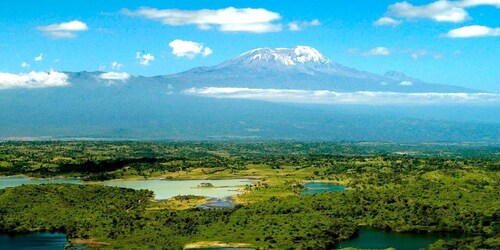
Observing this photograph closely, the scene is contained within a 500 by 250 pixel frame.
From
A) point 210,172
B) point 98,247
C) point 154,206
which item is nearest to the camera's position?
point 98,247

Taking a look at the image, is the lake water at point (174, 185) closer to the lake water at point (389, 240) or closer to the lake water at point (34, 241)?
the lake water at point (34, 241)

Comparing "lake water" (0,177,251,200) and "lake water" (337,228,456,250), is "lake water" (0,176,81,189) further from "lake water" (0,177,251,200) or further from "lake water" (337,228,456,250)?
"lake water" (337,228,456,250)

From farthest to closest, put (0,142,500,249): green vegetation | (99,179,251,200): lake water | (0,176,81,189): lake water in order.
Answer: (0,176,81,189): lake water, (99,179,251,200): lake water, (0,142,500,249): green vegetation

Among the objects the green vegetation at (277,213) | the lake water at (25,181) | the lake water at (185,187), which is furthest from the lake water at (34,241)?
the lake water at (25,181)

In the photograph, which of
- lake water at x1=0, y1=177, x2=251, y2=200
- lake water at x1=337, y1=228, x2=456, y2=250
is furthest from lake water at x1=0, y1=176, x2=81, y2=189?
lake water at x1=337, y1=228, x2=456, y2=250

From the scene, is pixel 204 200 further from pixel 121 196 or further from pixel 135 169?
pixel 135 169

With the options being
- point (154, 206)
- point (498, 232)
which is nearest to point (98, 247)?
point (154, 206)
